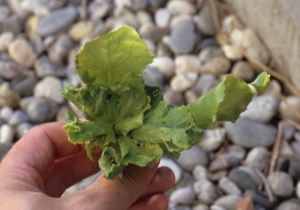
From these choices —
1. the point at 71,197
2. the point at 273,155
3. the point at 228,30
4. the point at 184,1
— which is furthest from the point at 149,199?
the point at 184,1

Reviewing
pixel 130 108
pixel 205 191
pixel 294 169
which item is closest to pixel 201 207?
pixel 205 191

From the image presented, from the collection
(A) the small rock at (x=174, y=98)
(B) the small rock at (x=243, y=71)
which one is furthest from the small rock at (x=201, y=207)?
(B) the small rock at (x=243, y=71)

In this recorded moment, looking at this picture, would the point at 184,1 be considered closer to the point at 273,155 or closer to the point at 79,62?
the point at 273,155

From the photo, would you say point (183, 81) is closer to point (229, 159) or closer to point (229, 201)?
point (229, 159)

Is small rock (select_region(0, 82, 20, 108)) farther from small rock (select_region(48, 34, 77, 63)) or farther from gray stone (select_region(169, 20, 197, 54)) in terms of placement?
gray stone (select_region(169, 20, 197, 54))

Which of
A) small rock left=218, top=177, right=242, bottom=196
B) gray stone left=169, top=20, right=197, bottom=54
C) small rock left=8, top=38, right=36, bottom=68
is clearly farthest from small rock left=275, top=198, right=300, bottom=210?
small rock left=8, top=38, right=36, bottom=68
